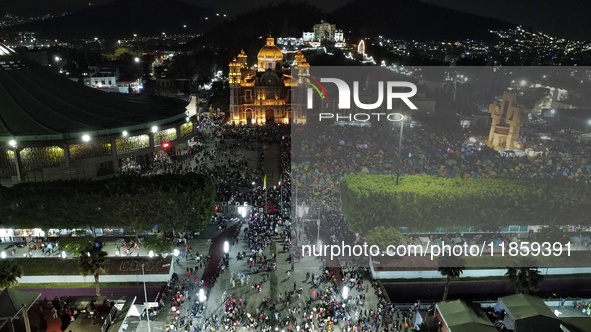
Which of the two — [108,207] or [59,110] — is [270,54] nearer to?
[59,110]

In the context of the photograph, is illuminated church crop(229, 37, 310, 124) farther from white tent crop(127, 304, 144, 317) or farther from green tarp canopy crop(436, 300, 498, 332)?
green tarp canopy crop(436, 300, 498, 332)

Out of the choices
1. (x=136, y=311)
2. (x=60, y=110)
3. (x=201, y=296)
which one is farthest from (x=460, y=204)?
(x=60, y=110)

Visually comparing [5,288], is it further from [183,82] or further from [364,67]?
[364,67]

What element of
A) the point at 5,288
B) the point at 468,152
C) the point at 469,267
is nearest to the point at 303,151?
the point at 468,152

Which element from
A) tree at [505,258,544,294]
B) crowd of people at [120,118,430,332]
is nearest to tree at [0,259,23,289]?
crowd of people at [120,118,430,332]

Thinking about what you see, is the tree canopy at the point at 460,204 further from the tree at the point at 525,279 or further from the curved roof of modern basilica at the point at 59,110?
the curved roof of modern basilica at the point at 59,110

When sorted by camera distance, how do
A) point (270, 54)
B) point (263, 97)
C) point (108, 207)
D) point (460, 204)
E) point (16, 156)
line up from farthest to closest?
point (270, 54), point (263, 97), point (16, 156), point (460, 204), point (108, 207)
